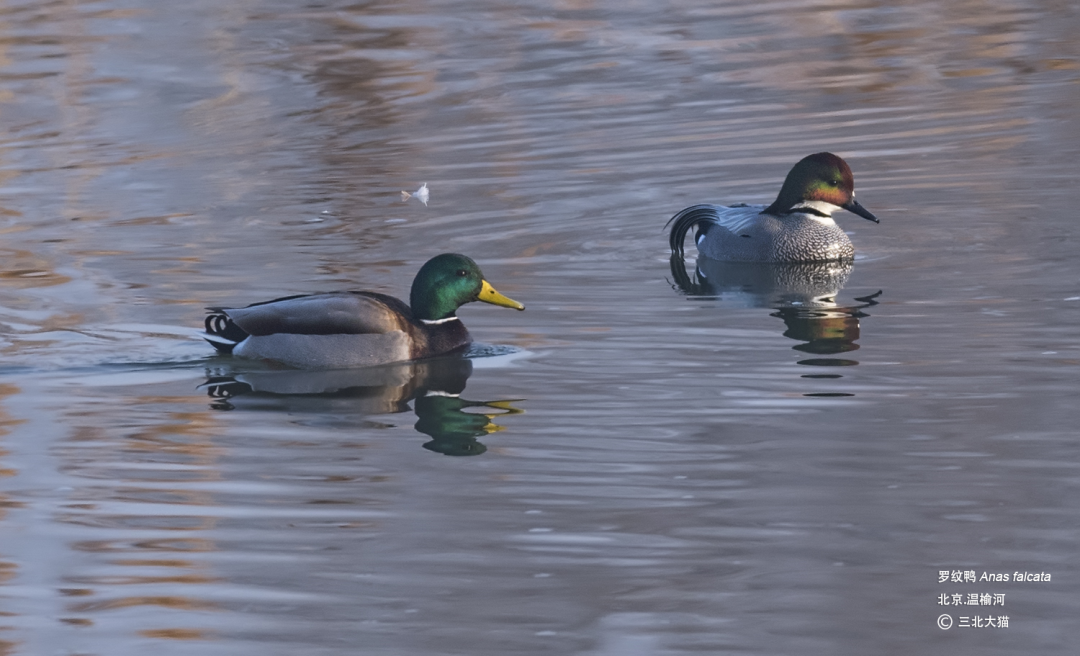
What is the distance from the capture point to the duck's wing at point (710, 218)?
39.0 feet

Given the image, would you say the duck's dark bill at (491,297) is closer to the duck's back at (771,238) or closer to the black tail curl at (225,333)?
the black tail curl at (225,333)

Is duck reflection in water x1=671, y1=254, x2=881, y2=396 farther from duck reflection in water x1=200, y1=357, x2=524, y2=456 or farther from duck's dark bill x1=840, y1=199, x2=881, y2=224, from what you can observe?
duck reflection in water x1=200, y1=357, x2=524, y2=456

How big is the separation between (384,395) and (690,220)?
3.99m

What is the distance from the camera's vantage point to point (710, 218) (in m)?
11.9

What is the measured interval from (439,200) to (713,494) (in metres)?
7.34

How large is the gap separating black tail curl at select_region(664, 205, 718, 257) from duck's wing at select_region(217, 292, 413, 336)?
330cm

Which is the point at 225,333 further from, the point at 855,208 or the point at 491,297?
the point at 855,208

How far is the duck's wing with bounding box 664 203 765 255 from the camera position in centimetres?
1188

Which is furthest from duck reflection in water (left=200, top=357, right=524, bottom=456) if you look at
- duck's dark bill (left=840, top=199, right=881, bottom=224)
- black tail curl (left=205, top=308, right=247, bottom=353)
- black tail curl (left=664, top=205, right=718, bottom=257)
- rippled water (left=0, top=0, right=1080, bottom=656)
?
duck's dark bill (left=840, top=199, right=881, bottom=224)

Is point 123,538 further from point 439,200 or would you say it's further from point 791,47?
point 791,47

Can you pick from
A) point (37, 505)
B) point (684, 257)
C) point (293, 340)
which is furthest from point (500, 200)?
point (37, 505)

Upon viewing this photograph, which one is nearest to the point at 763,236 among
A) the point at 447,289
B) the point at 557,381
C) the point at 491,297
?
the point at 491,297

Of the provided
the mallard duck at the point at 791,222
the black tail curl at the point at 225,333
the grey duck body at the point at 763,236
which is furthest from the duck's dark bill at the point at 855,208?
the black tail curl at the point at 225,333

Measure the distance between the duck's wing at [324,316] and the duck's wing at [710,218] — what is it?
333 cm
